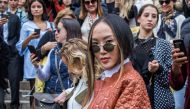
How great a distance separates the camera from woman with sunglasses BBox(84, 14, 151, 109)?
9.17 feet

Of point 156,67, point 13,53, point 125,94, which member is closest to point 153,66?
point 156,67

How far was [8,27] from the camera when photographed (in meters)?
9.89

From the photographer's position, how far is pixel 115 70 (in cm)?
295

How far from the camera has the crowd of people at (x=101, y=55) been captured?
292 centimetres

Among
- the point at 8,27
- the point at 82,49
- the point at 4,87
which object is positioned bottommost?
the point at 4,87

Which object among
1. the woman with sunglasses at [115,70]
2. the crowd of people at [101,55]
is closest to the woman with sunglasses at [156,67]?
the crowd of people at [101,55]

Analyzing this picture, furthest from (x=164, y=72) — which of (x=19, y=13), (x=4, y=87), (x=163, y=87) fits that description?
(x=19, y=13)

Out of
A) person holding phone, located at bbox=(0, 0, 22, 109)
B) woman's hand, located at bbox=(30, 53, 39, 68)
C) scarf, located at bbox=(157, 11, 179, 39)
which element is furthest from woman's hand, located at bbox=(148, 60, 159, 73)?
person holding phone, located at bbox=(0, 0, 22, 109)

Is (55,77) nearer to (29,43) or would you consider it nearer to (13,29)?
(29,43)

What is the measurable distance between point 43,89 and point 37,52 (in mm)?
444

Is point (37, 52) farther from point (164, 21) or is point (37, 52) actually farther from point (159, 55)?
point (164, 21)

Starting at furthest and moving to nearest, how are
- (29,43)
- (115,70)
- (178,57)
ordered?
(29,43) < (178,57) < (115,70)

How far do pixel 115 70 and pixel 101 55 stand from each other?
123 mm

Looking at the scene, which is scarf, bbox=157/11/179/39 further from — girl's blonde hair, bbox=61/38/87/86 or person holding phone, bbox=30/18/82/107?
girl's blonde hair, bbox=61/38/87/86
